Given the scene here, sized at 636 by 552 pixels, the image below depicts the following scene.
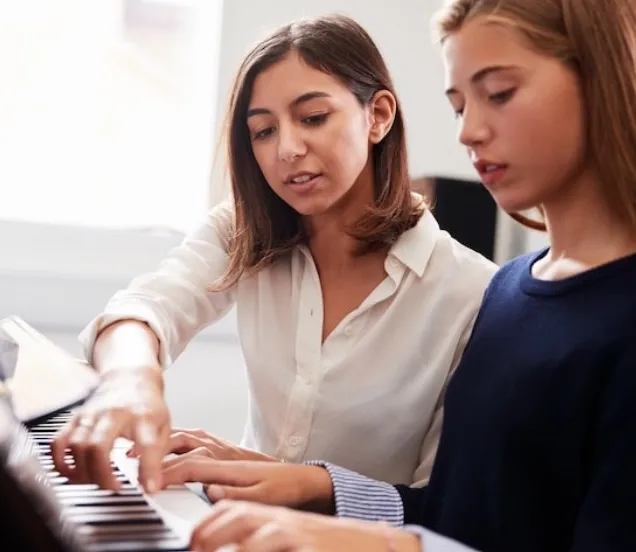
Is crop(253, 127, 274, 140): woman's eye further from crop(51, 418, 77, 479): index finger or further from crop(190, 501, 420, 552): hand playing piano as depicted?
crop(190, 501, 420, 552): hand playing piano

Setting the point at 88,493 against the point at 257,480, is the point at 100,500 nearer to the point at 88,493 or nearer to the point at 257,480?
the point at 88,493

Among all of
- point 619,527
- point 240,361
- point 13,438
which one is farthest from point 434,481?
point 240,361

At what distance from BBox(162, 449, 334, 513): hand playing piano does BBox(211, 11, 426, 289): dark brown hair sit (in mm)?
376

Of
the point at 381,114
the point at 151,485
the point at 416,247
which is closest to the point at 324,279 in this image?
the point at 416,247

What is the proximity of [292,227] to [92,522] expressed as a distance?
744mm

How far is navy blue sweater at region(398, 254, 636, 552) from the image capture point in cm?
72

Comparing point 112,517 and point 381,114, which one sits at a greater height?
point 381,114

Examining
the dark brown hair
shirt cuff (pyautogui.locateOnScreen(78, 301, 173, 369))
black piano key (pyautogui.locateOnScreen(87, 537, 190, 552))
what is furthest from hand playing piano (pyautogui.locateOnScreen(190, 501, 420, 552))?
the dark brown hair

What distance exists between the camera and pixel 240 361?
2.11 m

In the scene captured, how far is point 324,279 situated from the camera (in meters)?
1.29

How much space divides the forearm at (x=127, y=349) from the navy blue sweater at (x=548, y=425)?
0.34m

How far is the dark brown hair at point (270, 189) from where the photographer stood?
4.05 feet

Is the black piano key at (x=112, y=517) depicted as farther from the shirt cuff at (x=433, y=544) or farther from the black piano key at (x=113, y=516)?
the shirt cuff at (x=433, y=544)

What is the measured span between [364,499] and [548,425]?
0.26 meters
